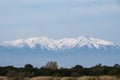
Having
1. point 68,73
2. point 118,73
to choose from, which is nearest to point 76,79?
point 118,73

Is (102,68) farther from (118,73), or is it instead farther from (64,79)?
(64,79)

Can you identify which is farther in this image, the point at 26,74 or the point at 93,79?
the point at 26,74

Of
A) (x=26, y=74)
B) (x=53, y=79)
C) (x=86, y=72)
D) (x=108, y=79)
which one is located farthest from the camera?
(x=86, y=72)

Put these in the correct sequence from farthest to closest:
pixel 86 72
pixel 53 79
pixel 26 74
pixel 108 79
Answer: pixel 86 72 < pixel 26 74 < pixel 53 79 < pixel 108 79

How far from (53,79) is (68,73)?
2203 centimetres

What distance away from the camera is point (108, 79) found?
11138cm

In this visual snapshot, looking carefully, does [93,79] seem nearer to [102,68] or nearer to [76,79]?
[76,79]

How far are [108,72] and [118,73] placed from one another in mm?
8488

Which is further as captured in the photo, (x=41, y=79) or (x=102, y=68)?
(x=102, y=68)

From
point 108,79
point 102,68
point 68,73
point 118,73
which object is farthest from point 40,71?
point 108,79

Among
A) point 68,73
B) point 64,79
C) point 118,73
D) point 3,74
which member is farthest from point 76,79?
point 3,74

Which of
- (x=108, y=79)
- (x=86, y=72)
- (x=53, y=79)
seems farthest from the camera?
(x=86, y=72)

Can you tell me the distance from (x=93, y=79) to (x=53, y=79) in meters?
12.6

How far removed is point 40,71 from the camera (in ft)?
478
